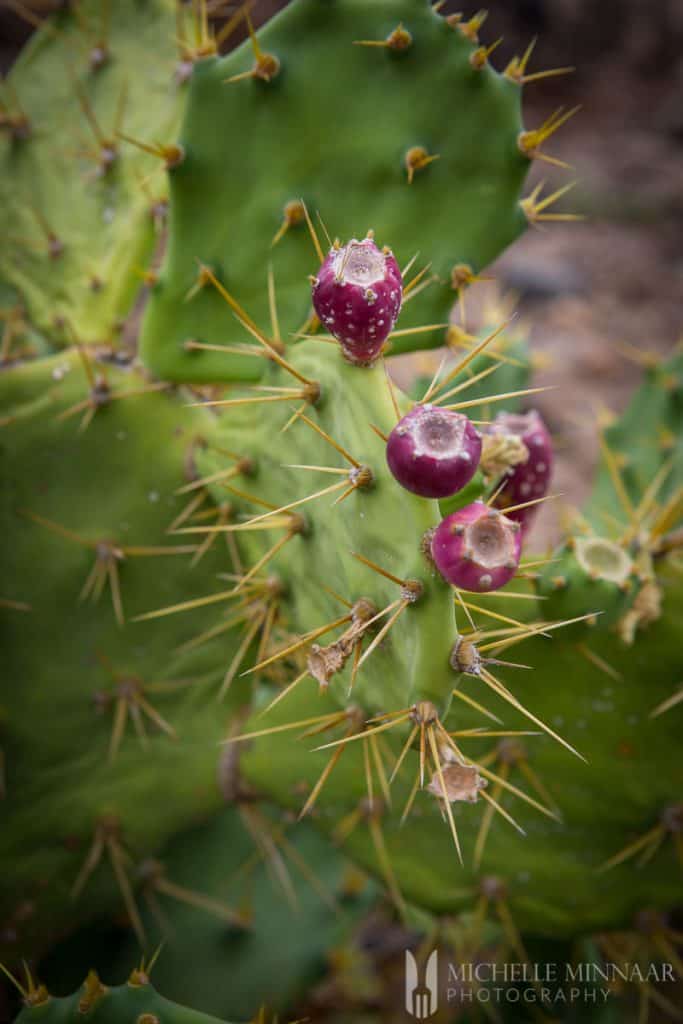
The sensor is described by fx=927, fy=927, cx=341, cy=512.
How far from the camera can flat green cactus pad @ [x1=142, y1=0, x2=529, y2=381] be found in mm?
1114

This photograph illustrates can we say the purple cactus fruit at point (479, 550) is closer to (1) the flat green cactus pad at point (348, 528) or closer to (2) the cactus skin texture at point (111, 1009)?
(1) the flat green cactus pad at point (348, 528)

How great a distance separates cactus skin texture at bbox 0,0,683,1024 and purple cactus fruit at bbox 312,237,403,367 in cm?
6

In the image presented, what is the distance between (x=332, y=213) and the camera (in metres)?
1.17

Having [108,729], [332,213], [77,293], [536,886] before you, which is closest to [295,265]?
[332,213]

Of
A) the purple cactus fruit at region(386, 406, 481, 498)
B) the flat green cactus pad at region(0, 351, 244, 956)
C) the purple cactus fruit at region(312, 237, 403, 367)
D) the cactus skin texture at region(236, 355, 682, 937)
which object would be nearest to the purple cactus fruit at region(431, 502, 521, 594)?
the purple cactus fruit at region(386, 406, 481, 498)

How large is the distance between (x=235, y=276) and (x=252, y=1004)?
1.17 meters

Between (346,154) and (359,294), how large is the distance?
1.40ft

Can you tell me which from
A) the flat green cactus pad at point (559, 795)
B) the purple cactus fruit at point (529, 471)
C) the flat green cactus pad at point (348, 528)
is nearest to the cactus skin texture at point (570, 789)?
the flat green cactus pad at point (559, 795)

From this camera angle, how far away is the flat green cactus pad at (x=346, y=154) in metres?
1.11

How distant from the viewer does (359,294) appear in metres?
0.81

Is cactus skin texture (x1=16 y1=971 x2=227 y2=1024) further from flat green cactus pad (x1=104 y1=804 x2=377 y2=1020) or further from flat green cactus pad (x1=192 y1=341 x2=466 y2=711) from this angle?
flat green cactus pad (x1=104 y1=804 x2=377 y2=1020)

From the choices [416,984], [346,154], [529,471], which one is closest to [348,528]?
[529,471]

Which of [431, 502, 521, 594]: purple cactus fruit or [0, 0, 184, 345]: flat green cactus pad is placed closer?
[431, 502, 521, 594]: purple cactus fruit

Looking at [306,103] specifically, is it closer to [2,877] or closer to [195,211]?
[195,211]
